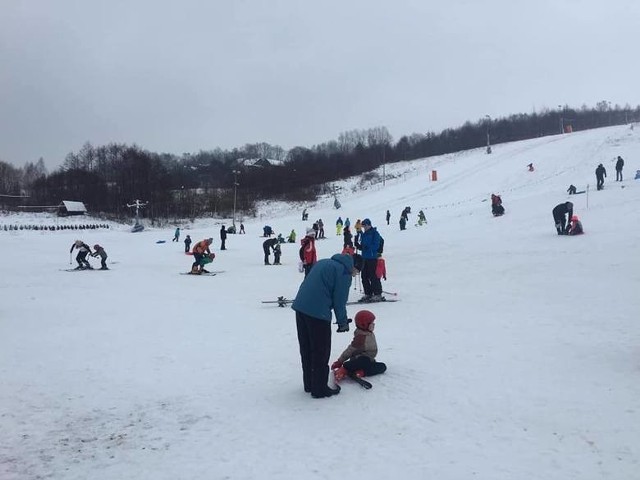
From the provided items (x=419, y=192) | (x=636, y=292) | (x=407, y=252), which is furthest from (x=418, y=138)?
(x=636, y=292)

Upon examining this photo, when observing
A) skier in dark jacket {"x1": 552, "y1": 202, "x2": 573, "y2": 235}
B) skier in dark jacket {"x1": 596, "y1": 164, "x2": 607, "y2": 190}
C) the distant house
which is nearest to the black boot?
skier in dark jacket {"x1": 552, "y1": 202, "x2": 573, "y2": 235}

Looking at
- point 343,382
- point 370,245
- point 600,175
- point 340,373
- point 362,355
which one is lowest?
point 343,382

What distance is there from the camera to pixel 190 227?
7038 centimetres

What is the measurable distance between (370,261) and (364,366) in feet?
20.7

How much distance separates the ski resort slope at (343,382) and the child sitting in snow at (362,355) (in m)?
0.17

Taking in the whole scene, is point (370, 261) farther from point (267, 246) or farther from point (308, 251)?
point (267, 246)

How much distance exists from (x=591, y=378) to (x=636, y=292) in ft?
20.0

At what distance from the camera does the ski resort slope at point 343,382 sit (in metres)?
4.22

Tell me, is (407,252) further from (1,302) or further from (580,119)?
(580,119)

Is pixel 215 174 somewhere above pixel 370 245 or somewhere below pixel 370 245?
above

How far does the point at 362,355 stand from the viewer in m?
6.37

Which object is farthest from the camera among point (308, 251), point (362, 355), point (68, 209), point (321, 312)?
point (68, 209)

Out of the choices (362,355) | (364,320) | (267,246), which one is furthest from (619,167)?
(362,355)

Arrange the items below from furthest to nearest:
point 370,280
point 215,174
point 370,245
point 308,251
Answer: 1. point 215,174
2. point 308,251
3. point 370,280
4. point 370,245
